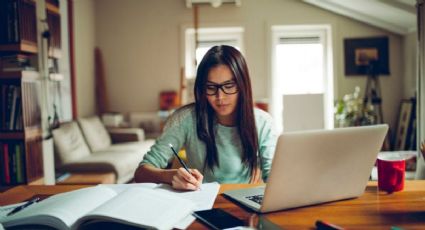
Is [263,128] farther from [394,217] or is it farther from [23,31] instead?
A: [23,31]

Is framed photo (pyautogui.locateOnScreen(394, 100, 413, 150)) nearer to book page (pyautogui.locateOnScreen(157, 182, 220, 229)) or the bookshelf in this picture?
the bookshelf

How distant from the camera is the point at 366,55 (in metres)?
5.03

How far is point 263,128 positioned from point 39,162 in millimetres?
2141

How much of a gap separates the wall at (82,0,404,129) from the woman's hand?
4057mm

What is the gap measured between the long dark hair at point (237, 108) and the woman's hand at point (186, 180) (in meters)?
0.39

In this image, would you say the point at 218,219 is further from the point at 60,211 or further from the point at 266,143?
the point at 266,143

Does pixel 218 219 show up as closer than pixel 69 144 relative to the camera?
Yes

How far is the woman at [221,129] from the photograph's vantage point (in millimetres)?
1481

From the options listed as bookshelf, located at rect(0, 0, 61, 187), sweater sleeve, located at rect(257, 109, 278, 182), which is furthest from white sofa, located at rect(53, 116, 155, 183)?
sweater sleeve, located at rect(257, 109, 278, 182)

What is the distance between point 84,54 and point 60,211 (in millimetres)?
4371

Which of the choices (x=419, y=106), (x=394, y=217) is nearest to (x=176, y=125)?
(x=394, y=217)

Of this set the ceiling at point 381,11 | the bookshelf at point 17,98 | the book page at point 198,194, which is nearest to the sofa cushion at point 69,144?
the bookshelf at point 17,98

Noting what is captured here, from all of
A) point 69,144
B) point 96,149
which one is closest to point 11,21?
point 69,144

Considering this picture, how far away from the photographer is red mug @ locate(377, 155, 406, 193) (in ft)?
3.75
